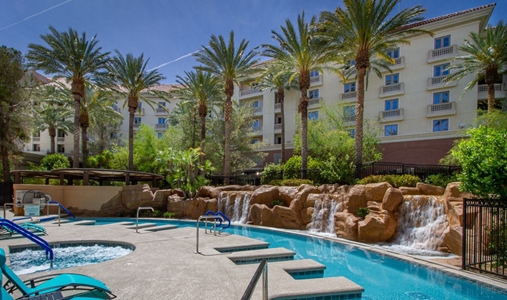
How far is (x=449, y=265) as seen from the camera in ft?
30.0

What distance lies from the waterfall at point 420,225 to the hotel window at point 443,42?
25043 millimetres

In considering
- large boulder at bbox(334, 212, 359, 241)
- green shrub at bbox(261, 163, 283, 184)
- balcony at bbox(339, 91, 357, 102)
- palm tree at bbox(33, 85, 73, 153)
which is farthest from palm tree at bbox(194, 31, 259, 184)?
palm tree at bbox(33, 85, 73, 153)

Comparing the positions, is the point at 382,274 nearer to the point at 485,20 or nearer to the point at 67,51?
the point at 67,51

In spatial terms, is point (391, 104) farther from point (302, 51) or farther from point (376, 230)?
point (376, 230)

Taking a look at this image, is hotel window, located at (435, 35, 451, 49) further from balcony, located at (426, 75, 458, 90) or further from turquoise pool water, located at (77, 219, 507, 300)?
turquoise pool water, located at (77, 219, 507, 300)

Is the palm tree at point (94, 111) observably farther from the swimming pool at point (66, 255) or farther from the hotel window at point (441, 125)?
the hotel window at point (441, 125)

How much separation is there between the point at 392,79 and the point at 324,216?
962 inches

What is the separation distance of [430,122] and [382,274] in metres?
28.1

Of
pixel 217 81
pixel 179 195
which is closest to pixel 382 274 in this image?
pixel 179 195

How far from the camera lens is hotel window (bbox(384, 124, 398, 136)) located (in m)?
34.6

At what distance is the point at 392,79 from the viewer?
116ft

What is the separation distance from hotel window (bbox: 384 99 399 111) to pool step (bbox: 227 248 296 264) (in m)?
29.4

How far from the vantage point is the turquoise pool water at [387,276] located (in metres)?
7.41

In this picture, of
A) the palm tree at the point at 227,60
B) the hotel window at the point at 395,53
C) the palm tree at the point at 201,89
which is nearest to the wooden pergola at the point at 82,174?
the palm tree at the point at 227,60
